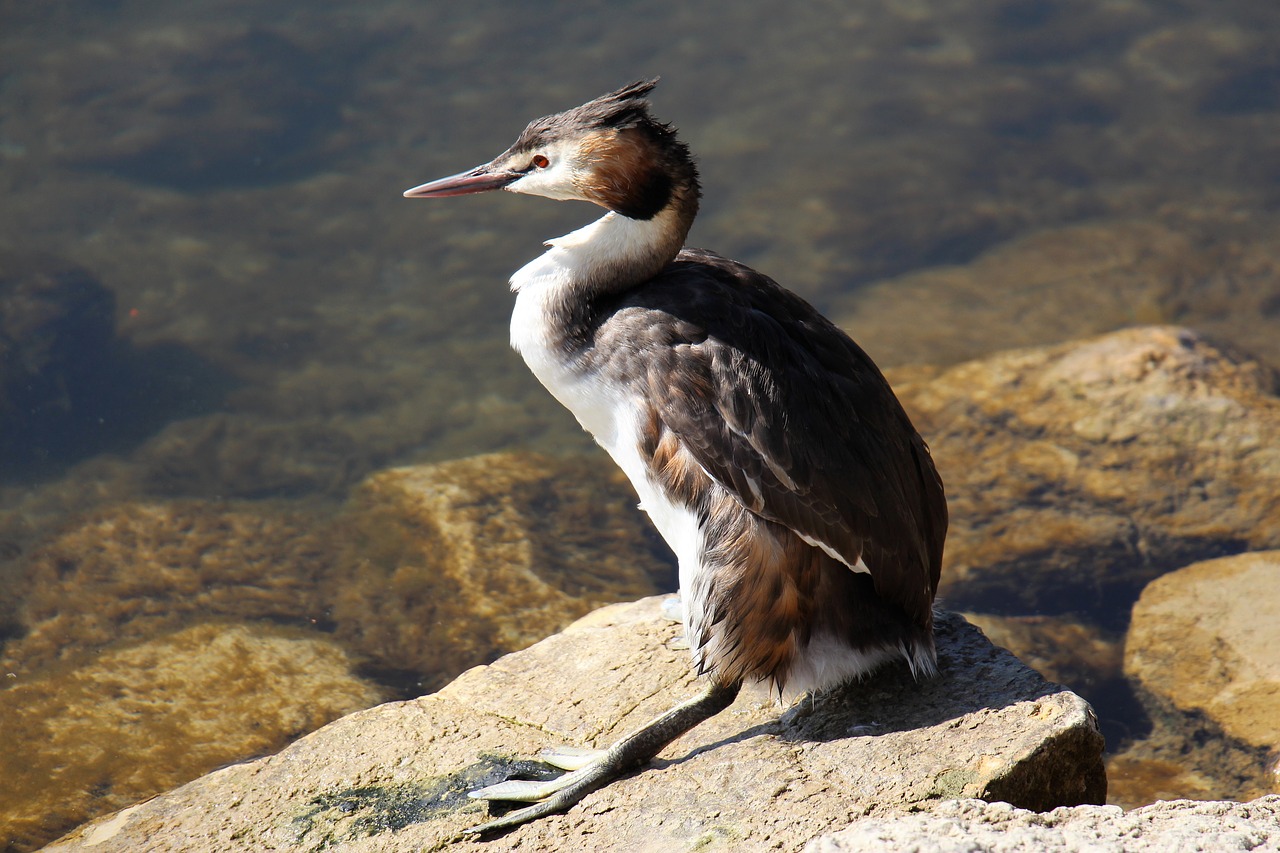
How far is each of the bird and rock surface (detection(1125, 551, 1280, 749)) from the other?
222 centimetres

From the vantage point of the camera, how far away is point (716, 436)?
9.78 feet

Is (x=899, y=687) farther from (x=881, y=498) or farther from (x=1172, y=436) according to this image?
(x=1172, y=436)

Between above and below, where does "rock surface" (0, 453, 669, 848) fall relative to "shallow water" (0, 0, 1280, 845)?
below

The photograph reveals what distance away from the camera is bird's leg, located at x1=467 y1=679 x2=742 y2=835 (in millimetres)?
3088

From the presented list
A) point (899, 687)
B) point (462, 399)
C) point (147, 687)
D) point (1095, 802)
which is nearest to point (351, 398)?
point (462, 399)

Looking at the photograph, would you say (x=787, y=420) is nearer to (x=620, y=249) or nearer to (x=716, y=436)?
(x=716, y=436)

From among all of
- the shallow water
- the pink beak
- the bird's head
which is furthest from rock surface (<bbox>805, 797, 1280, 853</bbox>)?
the shallow water

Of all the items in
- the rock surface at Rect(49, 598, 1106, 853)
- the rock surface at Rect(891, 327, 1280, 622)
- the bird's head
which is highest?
the bird's head

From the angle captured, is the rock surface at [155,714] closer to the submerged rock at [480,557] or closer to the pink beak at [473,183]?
the submerged rock at [480,557]

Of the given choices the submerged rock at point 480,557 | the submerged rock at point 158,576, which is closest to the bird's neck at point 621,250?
the submerged rock at point 480,557

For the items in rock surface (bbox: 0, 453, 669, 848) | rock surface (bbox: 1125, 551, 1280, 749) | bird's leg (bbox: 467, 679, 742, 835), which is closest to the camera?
bird's leg (bbox: 467, 679, 742, 835)

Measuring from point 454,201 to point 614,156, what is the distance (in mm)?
6694

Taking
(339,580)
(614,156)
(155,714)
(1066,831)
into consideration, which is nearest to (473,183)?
(614,156)

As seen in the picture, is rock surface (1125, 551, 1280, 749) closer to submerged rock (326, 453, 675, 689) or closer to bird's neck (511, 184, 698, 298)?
submerged rock (326, 453, 675, 689)
